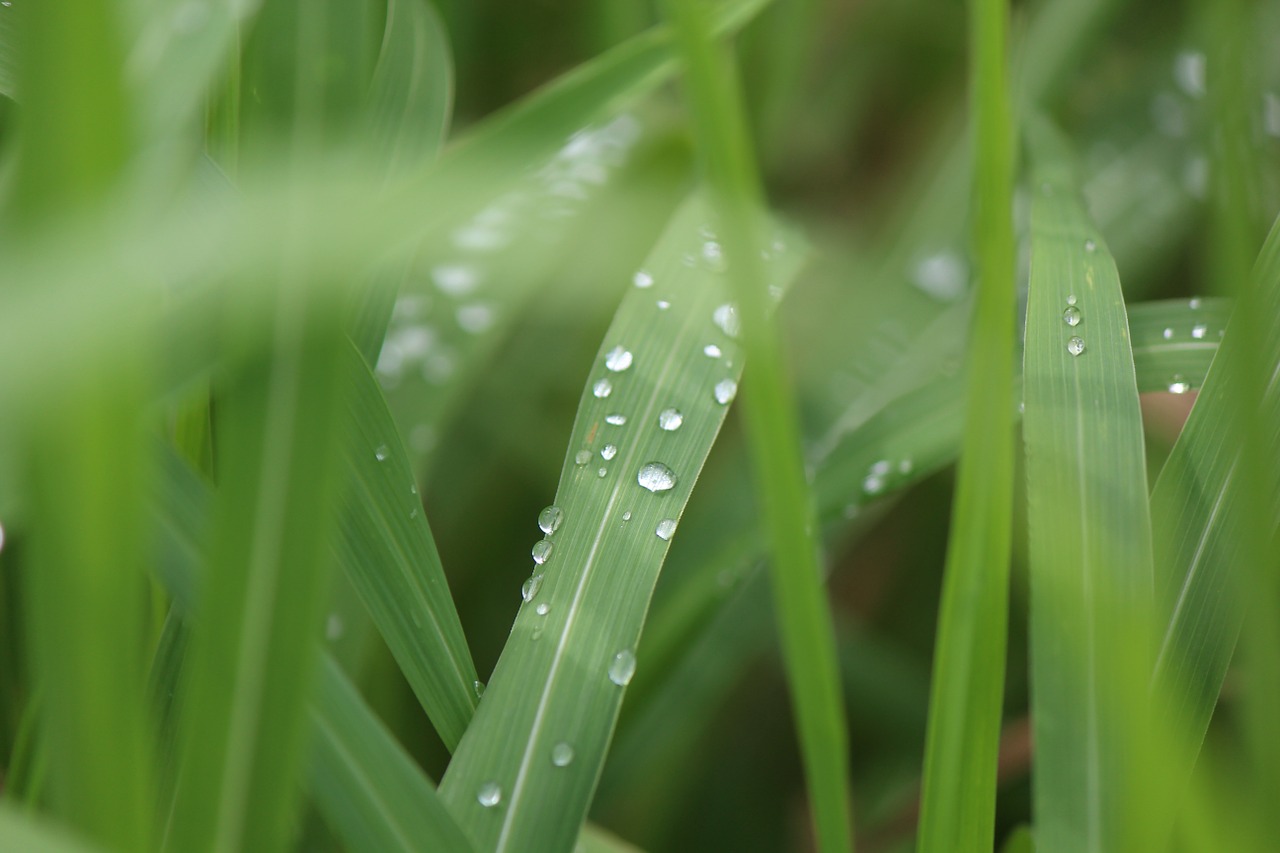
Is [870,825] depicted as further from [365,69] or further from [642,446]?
[365,69]

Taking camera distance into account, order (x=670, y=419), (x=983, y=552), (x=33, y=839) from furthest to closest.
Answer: (x=670, y=419)
(x=983, y=552)
(x=33, y=839)

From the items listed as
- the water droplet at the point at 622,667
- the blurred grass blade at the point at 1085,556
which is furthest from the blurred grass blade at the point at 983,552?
the water droplet at the point at 622,667

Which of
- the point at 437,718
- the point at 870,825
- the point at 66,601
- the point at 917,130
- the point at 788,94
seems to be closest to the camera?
the point at 66,601

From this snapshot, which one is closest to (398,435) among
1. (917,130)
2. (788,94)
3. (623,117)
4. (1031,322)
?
(1031,322)

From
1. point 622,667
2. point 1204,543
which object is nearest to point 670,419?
point 622,667

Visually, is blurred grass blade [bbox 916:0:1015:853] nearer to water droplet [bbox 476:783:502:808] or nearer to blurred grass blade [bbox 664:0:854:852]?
blurred grass blade [bbox 664:0:854:852]

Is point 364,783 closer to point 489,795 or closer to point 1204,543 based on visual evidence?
point 489,795

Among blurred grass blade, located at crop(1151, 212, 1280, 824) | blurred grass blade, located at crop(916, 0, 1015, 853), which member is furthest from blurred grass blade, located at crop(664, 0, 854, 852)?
blurred grass blade, located at crop(1151, 212, 1280, 824)
